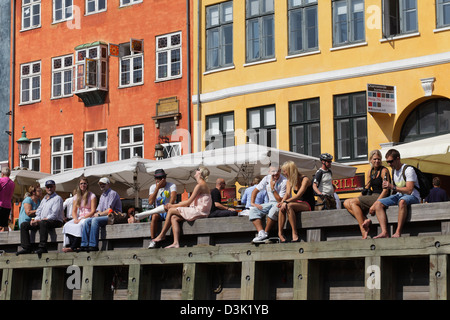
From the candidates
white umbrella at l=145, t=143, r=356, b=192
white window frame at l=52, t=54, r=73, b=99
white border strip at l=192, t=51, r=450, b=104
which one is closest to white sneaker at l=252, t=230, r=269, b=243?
white umbrella at l=145, t=143, r=356, b=192

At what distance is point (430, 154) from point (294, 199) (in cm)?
411

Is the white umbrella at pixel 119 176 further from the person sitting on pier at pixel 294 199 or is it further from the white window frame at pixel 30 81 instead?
the white window frame at pixel 30 81

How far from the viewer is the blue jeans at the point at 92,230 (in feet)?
57.6

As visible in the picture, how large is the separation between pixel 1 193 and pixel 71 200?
1869mm

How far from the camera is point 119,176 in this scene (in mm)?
23328

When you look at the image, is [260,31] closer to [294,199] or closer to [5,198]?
[5,198]

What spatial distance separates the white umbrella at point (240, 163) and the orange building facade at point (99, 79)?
7.21 metres

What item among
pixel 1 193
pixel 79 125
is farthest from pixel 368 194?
pixel 79 125

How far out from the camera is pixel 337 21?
26.6 m

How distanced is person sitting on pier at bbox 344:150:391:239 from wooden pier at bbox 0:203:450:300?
19 centimetres

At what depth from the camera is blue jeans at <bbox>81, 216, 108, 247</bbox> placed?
17547mm

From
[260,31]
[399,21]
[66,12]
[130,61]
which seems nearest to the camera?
[399,21]

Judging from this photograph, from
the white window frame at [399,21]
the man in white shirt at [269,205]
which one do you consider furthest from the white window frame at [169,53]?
the man in white shirt at [269,205]

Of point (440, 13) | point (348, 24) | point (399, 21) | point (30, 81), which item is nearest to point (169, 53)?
point (30, 81)
